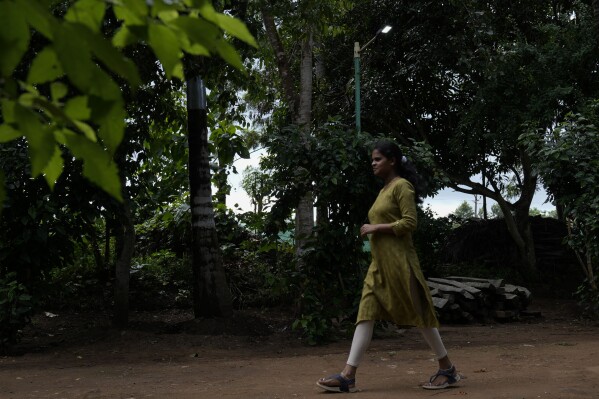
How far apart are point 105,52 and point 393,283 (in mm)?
4736

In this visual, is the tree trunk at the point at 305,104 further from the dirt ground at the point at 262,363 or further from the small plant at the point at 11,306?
the small plant at the point at 11,306

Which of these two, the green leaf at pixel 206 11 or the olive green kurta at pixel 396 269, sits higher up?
the green leaf at pixel 206 11

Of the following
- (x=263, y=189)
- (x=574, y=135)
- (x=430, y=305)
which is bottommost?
(x=430, y=305)

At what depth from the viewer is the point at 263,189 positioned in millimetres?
9766

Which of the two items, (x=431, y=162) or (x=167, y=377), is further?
(x=431, y=162)

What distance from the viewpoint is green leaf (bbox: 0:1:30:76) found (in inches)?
45.0

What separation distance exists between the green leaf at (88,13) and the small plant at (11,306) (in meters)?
7.76

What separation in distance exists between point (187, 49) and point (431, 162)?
8407 mm

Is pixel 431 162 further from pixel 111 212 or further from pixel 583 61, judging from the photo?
pixel 583 61

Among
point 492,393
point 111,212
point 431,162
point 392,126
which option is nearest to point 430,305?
point 492,393

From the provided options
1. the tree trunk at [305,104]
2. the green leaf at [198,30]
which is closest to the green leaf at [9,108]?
the green leaf at [198,30]

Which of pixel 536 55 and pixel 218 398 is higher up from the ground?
pixel 536 55

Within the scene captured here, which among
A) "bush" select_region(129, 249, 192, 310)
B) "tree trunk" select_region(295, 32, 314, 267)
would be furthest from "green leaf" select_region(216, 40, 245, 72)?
"bush" select_region(129, 249, 192, 310)

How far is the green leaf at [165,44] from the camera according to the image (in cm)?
130
